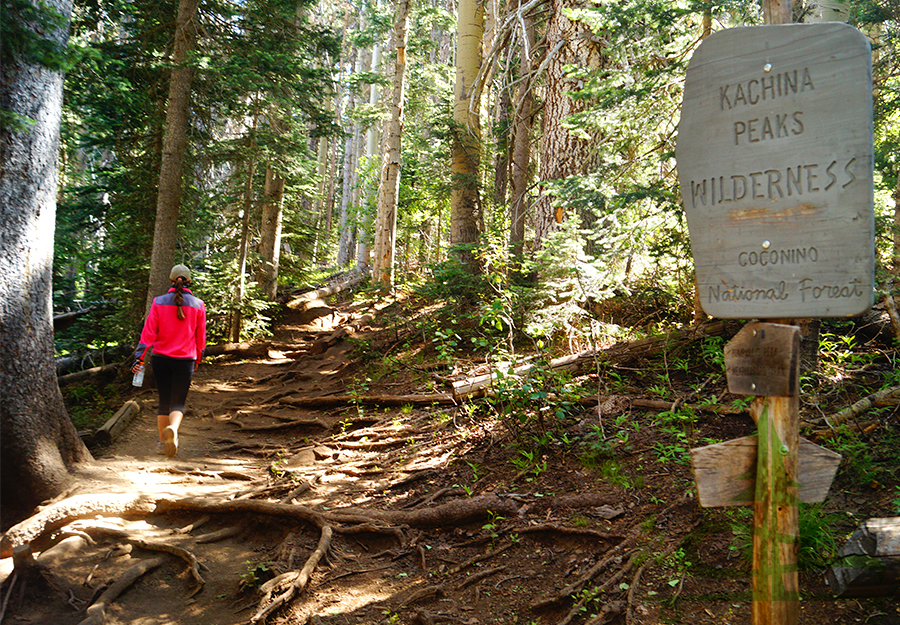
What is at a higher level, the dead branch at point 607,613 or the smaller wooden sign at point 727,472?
the smaller wooden sign at point 727,472

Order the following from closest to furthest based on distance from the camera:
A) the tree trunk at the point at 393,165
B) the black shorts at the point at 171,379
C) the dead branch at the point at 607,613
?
the dead branch at the point at 607,613 < the black shorts at the point at 171,379 < the tree trunk at the point at 393,165

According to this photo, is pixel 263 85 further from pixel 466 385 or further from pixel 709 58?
pixel 709 58

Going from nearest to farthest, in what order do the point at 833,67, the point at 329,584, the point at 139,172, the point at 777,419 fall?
the point at 833,67 → the point at 777,419 → the point at 329,584 → the point at 139,172

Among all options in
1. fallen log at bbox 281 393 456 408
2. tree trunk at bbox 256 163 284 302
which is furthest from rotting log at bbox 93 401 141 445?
tree trunk at bbox 256 163 284 302

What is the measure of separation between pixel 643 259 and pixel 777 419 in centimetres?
499

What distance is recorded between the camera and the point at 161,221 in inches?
401

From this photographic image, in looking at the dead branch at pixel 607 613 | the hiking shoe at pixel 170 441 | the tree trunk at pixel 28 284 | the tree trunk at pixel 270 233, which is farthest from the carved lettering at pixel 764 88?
the tree trunk at pixel 270 233

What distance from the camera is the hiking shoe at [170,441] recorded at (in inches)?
271

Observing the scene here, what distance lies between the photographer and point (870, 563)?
9.65ft

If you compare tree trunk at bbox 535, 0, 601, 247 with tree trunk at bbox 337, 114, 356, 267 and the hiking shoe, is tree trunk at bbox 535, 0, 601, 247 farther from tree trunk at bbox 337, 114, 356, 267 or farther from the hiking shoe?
tree trunk at bbox 337, 114, 356, 267

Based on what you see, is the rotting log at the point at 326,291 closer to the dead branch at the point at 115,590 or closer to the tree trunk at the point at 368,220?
the tree trunk at the point at 368,220

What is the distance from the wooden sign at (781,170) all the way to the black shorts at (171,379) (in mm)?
6271

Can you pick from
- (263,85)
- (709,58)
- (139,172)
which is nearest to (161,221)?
(139,172)

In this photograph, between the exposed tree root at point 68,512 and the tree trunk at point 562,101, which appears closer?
the exposed tree root at point 68,512
